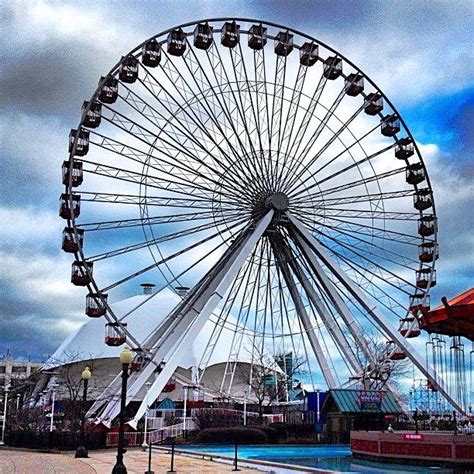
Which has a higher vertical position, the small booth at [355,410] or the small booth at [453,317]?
the small booth at [453,317]

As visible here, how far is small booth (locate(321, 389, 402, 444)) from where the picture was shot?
4128 cm

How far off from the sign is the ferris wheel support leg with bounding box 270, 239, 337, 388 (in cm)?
368

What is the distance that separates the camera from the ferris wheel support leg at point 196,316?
37.5m

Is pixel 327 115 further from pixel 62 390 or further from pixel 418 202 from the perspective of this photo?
pixel 62 390

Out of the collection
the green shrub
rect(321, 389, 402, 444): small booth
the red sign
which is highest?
rect(321, 389, 402, 444): small booth

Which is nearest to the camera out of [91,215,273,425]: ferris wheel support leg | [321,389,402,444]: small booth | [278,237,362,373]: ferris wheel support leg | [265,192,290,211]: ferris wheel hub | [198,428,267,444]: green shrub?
[198,428,267,444]: green shrub

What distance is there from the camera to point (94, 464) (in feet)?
82.8

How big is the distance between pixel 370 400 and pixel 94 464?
67.2ft

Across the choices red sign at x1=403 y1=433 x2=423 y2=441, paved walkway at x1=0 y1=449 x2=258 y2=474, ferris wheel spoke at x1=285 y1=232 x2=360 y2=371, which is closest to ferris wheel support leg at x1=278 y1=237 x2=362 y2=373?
ferris wheel spoke at x1=285 y1=232 x2=360 y2=371

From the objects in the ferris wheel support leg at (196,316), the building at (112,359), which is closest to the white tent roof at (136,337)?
the building at (112,359)

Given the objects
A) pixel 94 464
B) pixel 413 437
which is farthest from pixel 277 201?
pixel 94 464

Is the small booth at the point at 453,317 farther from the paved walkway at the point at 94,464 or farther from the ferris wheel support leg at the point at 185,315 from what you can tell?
the ferris wheel support leg at the point at 185,315

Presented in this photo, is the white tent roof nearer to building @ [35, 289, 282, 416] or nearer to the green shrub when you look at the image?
building @ [35, 289, 282, 416]

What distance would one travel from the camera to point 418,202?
45.5 metres
